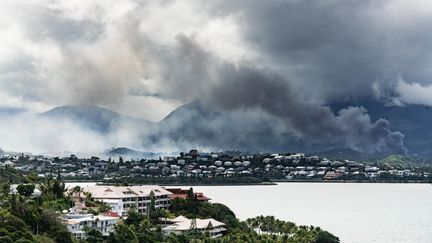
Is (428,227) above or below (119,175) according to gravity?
below

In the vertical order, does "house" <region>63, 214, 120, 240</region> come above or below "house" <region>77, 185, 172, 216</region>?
below

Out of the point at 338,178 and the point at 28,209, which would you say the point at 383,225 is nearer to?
the point at 28,209

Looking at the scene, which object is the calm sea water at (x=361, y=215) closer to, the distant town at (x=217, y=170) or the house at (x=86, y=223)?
the house at (x=86, y=223)

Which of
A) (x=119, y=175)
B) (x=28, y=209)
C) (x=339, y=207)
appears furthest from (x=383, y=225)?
(x=119, y=175)

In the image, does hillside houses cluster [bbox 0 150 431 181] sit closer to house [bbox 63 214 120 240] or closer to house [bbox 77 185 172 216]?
house [bbox 77 185 172 216]

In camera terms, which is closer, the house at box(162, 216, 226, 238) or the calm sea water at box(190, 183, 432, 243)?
the house at box(162, 216, 226, 238)

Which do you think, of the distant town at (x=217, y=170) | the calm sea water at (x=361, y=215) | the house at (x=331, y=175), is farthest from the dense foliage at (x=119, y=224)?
the house at (x=331, y=175)

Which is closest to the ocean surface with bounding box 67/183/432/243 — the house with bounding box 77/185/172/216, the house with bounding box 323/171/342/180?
the house with bounding box 77/185/172/216

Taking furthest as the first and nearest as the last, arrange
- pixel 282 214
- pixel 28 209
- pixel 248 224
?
pixel 282 214 < pixel 248 224 < pixel 28 209
